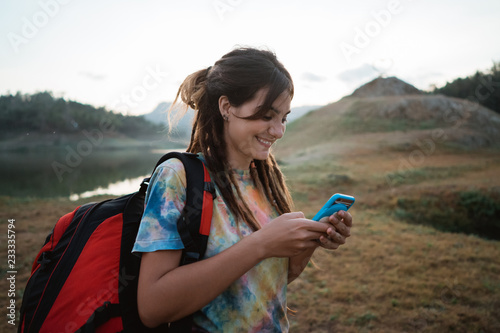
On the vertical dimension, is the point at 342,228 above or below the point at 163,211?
below

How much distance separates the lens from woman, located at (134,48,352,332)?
3.77ft

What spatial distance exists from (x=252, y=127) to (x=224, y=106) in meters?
0.20

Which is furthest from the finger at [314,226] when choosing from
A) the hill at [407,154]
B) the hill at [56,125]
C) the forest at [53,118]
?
the forest at [53,118]

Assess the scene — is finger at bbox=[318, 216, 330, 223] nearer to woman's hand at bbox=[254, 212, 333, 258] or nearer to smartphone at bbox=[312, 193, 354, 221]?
smartphone at bbox=[312, 193, 354, 221]

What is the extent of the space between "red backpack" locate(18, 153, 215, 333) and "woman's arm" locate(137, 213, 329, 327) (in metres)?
0.07

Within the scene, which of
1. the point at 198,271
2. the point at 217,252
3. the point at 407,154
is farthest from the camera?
the point at 407,154

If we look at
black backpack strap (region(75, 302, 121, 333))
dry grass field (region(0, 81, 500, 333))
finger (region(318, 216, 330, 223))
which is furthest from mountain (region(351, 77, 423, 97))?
black backpack strap (region(75, 302, 121, 333))

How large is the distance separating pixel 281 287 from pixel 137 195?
0.84 meters

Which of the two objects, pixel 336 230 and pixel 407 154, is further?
pixel 407 154

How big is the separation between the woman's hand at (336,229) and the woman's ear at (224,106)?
2.37 ft

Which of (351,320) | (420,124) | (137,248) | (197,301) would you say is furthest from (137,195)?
(420,124)

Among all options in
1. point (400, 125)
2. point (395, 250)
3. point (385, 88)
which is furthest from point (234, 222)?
point (385, 88)

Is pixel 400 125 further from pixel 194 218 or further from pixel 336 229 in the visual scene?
pixel 194 218

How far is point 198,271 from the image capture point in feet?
3.78
